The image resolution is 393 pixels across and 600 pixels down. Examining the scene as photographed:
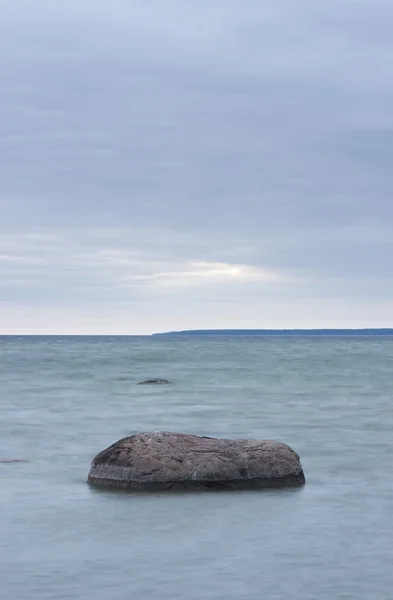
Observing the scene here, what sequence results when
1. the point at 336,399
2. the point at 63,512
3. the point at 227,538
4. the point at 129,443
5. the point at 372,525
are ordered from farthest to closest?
the point at 336,399, the point at 129,443, the point at 63,512, the point at 372,525, the point at 227,538

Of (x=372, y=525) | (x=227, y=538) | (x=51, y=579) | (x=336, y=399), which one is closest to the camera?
(x=51, y=579)

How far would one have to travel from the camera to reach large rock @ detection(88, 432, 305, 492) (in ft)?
59.0

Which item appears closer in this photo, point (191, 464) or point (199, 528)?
point (199, 528)

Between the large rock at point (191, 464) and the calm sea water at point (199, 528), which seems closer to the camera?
the calm sea water at point (199, 528)

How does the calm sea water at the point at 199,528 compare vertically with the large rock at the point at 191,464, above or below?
below

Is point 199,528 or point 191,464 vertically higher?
point 191,464

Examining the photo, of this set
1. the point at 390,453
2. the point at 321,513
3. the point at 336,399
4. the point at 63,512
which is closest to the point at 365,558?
the point at 321,513

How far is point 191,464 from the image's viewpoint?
18.1m

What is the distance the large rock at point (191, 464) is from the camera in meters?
18.0

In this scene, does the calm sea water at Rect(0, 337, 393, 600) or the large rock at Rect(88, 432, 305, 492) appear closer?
the calm sea water at Rect(0, 337, 393, 600)

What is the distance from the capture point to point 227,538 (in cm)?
1462

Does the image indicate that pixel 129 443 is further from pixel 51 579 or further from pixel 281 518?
pixel 51 579

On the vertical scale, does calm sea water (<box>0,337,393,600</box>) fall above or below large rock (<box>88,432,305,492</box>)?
below

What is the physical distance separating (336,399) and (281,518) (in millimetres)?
30354
